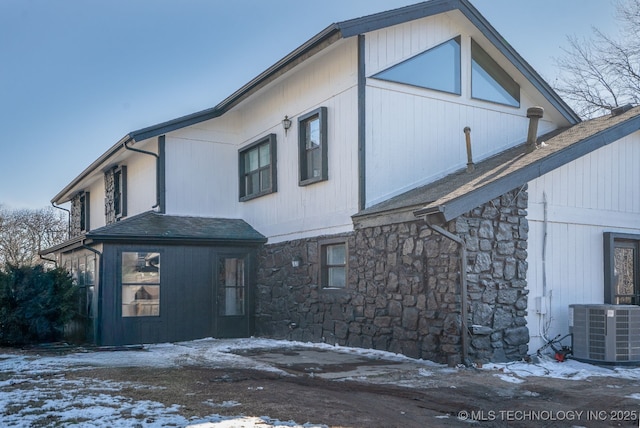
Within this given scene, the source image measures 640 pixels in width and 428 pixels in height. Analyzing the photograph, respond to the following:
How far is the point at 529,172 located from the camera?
9664 millimetres

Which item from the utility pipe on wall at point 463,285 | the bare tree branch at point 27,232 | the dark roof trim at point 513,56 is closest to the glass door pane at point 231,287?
the utility pipe on wall at point 463,285

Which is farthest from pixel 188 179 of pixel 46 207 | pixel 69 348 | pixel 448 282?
pixel 46 207

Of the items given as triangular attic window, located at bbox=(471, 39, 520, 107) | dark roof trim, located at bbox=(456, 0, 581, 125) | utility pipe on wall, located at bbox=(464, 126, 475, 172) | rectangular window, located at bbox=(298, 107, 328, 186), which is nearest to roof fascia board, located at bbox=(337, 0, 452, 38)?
dark roof trim, located at bbox=(456, 0, 581, 125)

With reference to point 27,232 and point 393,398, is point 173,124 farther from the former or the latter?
point 27,232

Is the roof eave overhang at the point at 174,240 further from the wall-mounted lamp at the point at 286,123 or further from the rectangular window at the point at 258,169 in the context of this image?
the wall-mounted lamp at the point at 286,123

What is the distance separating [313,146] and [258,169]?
251cm

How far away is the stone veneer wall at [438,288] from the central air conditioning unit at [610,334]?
905 mm

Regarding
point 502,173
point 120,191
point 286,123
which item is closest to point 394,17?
point 286,123

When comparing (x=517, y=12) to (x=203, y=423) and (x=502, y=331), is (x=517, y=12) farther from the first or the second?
(x=203, y=423)

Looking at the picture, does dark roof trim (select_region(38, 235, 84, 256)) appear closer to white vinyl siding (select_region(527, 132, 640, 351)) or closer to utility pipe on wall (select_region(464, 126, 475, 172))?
utility pipe on wall (select_region(464, 126, 475, 172))

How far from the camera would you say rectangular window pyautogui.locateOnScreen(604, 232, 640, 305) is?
36.0 feet

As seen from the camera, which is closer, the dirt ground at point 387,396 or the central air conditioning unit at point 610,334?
the dirt ground at point 387,396

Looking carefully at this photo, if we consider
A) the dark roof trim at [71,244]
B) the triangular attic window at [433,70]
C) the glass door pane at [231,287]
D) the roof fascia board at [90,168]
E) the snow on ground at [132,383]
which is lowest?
the snow on ground at [132,383]

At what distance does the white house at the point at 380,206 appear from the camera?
9812 mm
